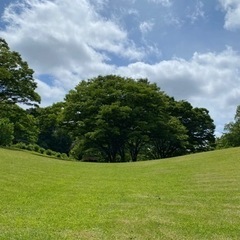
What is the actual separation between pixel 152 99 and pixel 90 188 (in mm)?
29895

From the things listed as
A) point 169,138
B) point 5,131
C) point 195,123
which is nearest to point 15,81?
point 5,131

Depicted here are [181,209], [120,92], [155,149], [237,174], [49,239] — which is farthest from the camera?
[155,149]

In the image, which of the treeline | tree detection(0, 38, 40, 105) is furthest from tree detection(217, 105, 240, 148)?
tree detection(0, 38, 40, 105)

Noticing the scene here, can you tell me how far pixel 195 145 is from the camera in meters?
54.5

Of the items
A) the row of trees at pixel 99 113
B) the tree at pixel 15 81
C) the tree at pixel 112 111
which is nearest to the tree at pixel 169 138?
the row of trees at pixel 99 113

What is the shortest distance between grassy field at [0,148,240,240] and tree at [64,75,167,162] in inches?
915

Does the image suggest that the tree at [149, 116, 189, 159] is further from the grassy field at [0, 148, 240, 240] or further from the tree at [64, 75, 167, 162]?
the grassy field at [0, 148, 240, 240]

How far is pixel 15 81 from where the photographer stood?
1496 inches

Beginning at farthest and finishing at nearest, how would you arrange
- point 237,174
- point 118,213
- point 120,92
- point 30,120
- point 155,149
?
1. point 155,149
2. point 120,92
3. point 30,120
4. point 237,174
5. point 118,213

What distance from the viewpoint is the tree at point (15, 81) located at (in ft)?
124

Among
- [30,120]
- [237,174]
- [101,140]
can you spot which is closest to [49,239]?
[237,174]

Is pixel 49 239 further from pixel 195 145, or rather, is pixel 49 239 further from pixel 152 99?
pixel 195 145

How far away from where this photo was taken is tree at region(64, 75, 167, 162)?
40.5 m

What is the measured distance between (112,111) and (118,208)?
29.8m
